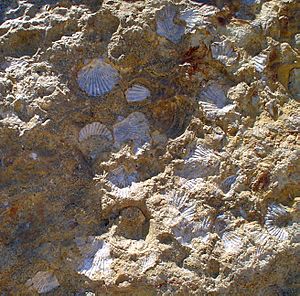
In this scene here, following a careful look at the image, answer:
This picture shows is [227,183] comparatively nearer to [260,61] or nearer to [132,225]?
[132,225]

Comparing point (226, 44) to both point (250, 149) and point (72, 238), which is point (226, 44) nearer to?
point (250, 149)

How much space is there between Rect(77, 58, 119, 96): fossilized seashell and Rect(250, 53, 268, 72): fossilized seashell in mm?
572

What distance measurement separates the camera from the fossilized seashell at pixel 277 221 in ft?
6.57

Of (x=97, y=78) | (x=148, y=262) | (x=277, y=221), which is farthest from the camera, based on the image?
(x=97, y=78)

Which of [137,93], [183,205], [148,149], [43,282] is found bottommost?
[43,282]

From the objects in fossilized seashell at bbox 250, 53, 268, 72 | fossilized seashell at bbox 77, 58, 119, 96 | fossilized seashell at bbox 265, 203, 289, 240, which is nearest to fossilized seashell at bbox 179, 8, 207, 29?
fossilized seashell at bbox 250, 53, 268, 72

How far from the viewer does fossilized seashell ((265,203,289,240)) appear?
2004 mm

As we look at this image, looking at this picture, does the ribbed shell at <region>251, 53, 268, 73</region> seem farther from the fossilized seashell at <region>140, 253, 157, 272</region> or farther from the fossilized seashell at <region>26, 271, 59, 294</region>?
the fossilized seashell at <region>26, 271, 59, 294</region>

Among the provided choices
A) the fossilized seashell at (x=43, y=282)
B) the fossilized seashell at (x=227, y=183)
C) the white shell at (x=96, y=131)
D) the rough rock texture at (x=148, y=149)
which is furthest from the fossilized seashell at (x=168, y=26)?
the fossilized seashell at (x=43, y=282)

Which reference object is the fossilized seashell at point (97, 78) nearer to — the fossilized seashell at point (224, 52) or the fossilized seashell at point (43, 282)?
the fossilized seashell at point (224, 52)

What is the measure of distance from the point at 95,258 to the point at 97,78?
714 millimetres

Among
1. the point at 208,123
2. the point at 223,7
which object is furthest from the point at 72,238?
the point at 223,7

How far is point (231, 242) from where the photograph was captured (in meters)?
1.97

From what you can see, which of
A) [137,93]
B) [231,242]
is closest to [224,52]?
[137,93]
